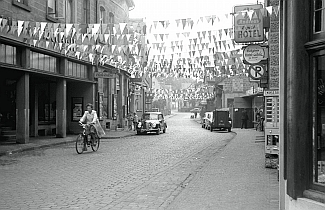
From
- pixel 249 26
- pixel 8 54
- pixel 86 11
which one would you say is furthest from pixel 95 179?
pixel 86 11

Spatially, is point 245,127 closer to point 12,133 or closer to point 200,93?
point 12,133

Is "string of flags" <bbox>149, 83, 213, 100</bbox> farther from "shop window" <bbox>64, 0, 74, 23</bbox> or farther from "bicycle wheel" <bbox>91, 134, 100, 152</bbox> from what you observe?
"bicycle wheel" <bbox>91, 134, 100, 152</bbox>

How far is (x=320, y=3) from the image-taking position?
17.6 feet

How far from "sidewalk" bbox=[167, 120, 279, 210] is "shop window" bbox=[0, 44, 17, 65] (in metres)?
10.3

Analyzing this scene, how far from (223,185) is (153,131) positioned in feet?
72.8

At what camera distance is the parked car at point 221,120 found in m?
37.3

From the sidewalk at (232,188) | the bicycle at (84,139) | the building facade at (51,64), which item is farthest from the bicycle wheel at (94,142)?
the sidewalk at (232,188)

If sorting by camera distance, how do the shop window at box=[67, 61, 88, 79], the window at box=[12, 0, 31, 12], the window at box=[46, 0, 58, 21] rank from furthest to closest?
the shop window at box=[67, 61, 88, 79] < the window at box=[46, 0, 58, 21] < the window at box=[12, 0, 31, 12]

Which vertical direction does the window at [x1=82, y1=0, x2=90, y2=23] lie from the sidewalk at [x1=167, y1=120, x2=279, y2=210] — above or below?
above

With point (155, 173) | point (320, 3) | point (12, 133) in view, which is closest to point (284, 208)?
point (320, 3)

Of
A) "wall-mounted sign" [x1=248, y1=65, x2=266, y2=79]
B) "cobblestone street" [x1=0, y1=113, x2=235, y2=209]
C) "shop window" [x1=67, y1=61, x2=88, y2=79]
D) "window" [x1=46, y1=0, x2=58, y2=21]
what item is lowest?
"cobblestone street" [x1=0, y1=113, x2=235, y2=209]

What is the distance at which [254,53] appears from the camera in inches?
504

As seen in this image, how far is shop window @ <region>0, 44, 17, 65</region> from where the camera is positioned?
1833 centimetres

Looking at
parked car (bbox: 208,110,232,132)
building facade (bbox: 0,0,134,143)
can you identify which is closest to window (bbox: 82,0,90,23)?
building facade (bbox: 0,0,134,143)
